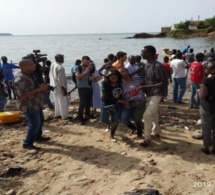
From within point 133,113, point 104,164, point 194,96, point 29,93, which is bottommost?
point 104,164

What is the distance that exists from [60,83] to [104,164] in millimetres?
2894

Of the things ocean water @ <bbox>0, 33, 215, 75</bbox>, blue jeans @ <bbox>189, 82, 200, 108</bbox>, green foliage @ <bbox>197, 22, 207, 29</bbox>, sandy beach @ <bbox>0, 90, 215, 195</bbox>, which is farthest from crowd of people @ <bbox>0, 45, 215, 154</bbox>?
green foliage @ <bbox>197, 22, 207, 29</bbox>

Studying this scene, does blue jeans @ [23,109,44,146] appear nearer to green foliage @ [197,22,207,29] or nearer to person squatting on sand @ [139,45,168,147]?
person squatting on sand @ [139,45,168,147]

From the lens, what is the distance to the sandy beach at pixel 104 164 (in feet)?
12.9

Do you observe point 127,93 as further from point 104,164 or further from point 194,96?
point 194,96

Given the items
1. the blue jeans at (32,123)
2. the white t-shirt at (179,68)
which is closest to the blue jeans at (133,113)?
the blue jeans at (32,123)

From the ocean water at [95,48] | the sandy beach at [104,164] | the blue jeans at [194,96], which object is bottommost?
the sandy beach at [104,164]

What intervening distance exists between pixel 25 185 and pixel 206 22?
88025 millimetres

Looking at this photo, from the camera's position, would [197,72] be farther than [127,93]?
Yes

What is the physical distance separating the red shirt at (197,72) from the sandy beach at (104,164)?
1.67m

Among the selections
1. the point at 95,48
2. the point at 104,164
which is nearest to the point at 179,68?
the point at 104,164

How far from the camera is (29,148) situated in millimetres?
5395

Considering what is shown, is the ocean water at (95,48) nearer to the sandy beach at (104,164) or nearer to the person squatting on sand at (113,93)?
the sandy beach at (104,164)

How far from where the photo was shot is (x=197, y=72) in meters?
7.45
